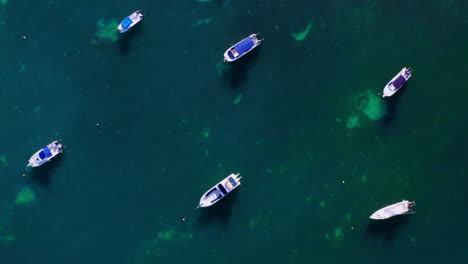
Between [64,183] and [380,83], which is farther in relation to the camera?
[64,183]

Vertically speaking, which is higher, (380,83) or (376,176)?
(380,83)

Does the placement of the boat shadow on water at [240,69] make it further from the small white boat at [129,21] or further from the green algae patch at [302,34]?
the small white boat at [129,21]

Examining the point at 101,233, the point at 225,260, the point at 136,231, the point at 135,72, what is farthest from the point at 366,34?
the point at 101,233

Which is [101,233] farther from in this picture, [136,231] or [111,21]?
[111,21]

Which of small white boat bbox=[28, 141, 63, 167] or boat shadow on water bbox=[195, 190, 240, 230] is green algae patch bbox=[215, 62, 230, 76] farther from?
small white boat bbox=[28, 141, 63, 167]

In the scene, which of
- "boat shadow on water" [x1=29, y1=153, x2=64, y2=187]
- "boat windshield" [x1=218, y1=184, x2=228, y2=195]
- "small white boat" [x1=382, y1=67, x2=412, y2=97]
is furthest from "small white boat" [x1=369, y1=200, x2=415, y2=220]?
"boat shadow on water" [x1=29, y1=153, x2=64, y2=187]

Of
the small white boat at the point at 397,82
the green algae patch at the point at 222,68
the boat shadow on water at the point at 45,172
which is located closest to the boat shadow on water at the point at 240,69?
the green algae patch at the point at 222,68

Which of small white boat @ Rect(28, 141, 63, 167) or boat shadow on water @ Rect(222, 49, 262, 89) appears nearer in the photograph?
boat shadow on water @ Rect(222, 49, 262, 89)

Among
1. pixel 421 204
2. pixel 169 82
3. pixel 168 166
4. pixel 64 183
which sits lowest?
pixel 421 204
